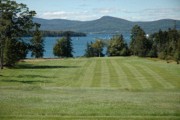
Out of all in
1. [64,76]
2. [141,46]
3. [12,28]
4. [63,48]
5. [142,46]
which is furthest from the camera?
[63,48]

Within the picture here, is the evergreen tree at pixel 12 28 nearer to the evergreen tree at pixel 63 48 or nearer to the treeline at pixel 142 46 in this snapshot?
the treeline at pixel 142 46

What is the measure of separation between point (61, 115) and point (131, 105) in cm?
425

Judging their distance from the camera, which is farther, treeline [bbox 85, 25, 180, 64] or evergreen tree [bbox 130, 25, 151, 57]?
evergreen tree [bbox 130, 25, 151, 57]

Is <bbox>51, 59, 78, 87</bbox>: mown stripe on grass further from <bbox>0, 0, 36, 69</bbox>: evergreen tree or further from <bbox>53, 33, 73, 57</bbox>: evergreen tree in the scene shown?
<bbox>53, 33, 73, 57</bbox>: evergreen tree

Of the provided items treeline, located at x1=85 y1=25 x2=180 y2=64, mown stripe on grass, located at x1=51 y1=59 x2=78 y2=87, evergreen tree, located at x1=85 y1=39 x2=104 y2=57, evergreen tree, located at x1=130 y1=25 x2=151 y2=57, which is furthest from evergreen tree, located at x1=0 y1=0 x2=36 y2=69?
evergreen tree, located at x1=85 y1=39 x2=104 y2=57

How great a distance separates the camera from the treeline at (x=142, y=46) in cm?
11291

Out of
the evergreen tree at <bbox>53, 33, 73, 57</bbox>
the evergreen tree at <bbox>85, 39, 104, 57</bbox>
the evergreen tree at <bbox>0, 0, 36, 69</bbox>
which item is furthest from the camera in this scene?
the evergreen tree at <bbox>85, 39, 104, 57</bbox>

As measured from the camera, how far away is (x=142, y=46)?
4739 inches

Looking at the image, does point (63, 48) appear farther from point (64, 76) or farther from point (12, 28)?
point (64, 76)

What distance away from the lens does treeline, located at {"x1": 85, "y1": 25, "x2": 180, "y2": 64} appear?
11291 cm

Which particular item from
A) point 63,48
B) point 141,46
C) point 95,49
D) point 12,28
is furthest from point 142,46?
point 12,28

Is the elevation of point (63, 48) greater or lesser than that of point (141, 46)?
lesser

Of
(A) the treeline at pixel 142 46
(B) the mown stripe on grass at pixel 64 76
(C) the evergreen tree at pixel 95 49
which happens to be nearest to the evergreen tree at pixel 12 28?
(B) the mown stripe on grass at pixel 64 76

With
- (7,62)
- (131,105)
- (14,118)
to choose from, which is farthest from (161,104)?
(7,62)
